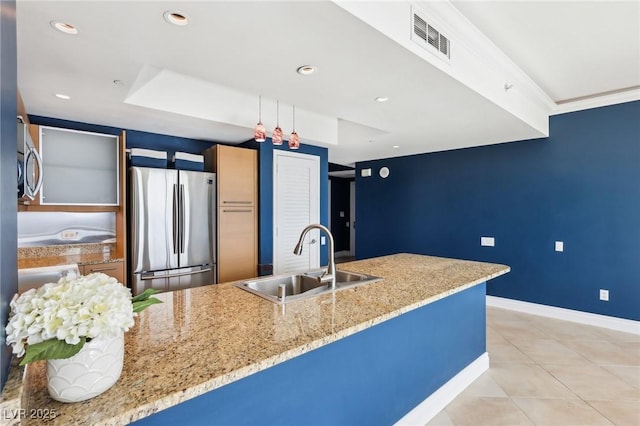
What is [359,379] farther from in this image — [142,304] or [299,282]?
[142,304]

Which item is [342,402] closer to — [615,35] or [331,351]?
[331,351]

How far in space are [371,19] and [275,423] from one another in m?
1.87

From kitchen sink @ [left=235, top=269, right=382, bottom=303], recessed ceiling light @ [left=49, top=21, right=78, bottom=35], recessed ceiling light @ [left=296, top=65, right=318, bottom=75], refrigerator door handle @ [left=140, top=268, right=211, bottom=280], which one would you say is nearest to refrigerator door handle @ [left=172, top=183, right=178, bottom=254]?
refrigerator door handle @ [left=140, top=268, right=211, bottom=280]

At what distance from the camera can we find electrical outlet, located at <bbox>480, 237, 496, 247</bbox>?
179 inches

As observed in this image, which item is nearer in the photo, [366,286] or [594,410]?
[366,286]

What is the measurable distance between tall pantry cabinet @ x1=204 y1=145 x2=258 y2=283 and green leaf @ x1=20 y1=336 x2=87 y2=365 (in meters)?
2.97

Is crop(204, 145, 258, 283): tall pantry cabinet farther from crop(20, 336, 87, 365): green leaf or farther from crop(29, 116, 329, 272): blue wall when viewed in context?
crop(20, 336, 87, 365): green leaf

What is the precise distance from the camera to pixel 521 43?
2445 millimetres

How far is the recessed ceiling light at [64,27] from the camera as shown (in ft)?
5.14

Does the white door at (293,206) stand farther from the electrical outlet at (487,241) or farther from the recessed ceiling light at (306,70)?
the electrical outlet at (487,241)

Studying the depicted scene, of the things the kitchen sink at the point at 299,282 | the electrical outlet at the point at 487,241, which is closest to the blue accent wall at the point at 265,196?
the kitchen sink at the point at 299,282

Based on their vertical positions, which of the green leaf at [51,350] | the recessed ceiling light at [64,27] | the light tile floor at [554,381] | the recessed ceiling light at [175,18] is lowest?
the light tile floor at [554,381]

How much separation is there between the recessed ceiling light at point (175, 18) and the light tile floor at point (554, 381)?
273cm

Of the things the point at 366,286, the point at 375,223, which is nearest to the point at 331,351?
the point at 366,286
